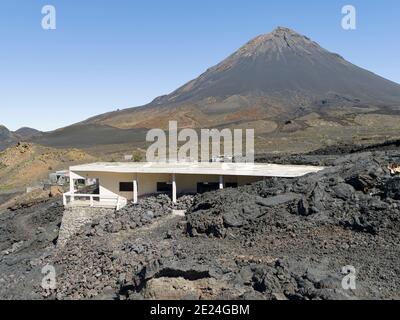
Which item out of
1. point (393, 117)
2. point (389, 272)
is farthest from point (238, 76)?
point (389, 272)

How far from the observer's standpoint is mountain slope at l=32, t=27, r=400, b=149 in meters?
73.3

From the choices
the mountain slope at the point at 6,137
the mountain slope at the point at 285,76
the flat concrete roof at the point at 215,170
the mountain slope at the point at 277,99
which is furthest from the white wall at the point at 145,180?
the mountain slope at the point at 285,76

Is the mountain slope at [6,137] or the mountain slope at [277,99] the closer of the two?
the mountain slope at [277,99]

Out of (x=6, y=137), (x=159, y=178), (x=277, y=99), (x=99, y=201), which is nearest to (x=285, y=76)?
(x=277, y=99)

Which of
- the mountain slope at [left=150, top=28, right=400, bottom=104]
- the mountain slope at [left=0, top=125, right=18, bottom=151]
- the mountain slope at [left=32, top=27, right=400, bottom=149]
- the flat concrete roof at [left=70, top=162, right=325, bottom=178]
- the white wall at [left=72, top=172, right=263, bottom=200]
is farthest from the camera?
the mountain slope at [left=150, top=28, right=400, bottom=104]

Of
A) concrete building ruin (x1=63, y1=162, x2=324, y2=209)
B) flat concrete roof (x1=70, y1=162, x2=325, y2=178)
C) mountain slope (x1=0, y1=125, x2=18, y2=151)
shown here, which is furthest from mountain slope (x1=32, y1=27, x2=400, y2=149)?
concrete building ruin (x1=63, y1=162, x2=324, y2=209)

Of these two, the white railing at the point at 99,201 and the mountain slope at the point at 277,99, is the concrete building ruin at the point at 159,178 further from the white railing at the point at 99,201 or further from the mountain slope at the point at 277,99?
the mountain slope at the point at 277,99

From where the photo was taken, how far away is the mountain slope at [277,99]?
73.3 m

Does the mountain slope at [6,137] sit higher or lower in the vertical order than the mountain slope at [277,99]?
lower

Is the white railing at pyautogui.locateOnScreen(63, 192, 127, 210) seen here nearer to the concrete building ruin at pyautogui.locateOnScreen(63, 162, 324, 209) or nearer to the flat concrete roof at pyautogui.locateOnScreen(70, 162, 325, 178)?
the concrete building ruin at pyautogui.locateOnScreen(63, 162, 324, 209)

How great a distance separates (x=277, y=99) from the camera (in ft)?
388

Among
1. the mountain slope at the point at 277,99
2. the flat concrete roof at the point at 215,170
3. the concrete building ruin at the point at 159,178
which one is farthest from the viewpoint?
the mountain slope at the point at 277,99

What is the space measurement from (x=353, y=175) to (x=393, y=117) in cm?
6267

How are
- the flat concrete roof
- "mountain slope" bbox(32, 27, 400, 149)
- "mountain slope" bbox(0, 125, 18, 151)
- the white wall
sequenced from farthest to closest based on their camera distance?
1. "mountain slope" bbox(0, 125, 18, 151)
2. "mountain slope" bbox(32, 27, 400, 149)
3. the white wall
4. the flat concrete roof
